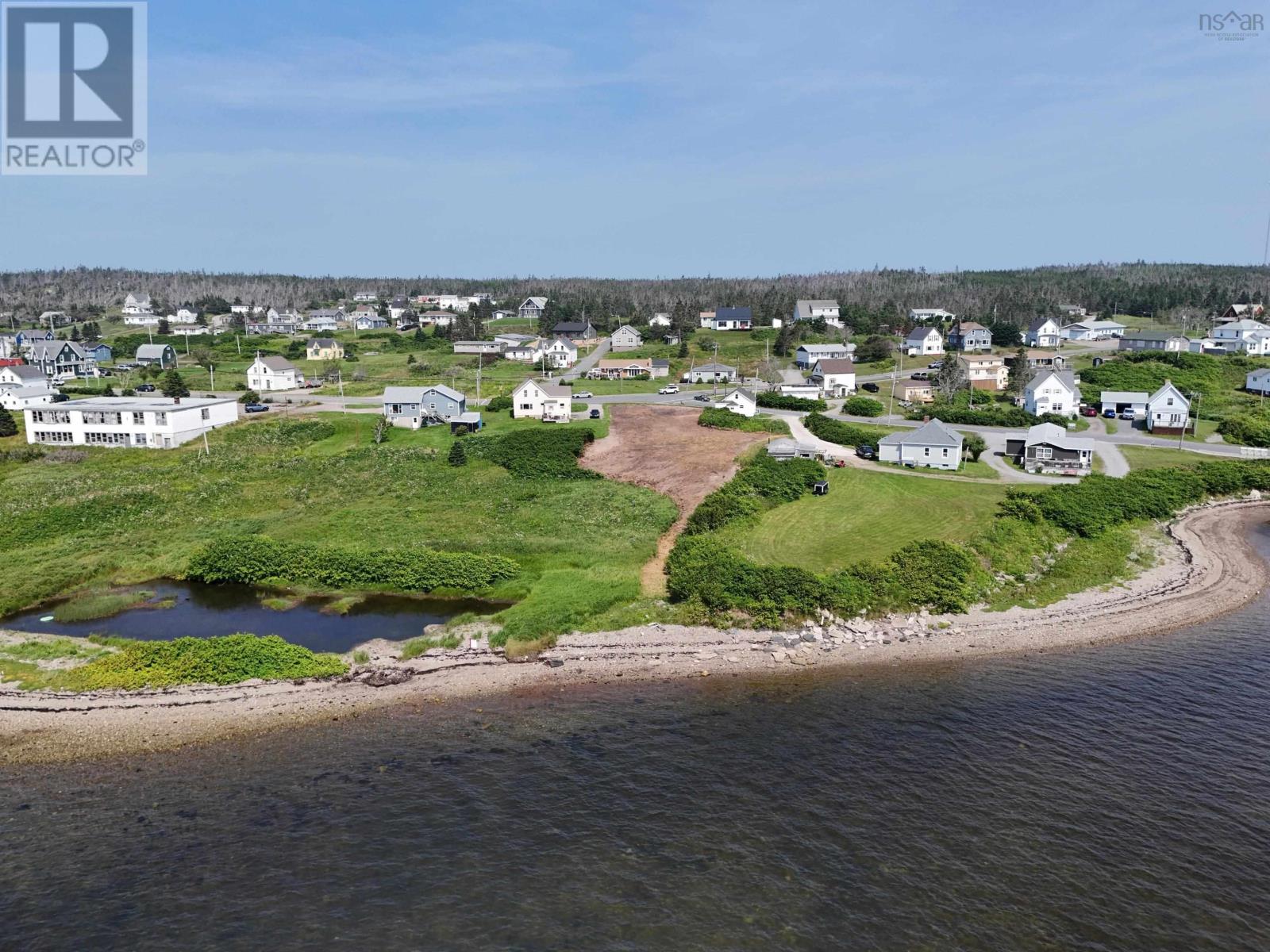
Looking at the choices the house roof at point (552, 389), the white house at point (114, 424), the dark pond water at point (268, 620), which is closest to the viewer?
the dark pond water at point (268, 620)

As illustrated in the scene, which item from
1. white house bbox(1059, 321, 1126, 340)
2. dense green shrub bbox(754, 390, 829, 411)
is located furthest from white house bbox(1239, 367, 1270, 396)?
dense green shrub bbox(754, 390, 829, 411)

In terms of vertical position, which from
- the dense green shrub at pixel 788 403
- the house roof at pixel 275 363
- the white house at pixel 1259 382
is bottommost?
the dense green shrub at pixel 788 403

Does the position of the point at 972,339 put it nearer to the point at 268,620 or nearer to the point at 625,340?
the point at 625,340

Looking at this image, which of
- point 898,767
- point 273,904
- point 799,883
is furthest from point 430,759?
point 898,767

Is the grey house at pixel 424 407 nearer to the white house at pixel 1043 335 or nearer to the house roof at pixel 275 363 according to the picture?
the house roof at pixel 275 363

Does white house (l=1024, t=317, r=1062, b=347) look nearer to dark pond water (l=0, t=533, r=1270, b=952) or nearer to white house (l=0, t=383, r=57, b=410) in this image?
dark pond water (l=0, t=533, r=1270, b=952)

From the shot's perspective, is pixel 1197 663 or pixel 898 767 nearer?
pixel 898 767

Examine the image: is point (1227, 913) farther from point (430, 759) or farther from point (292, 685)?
point (292, 685)

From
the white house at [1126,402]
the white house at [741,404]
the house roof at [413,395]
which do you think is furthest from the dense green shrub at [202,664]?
the white house at [1126,402]
